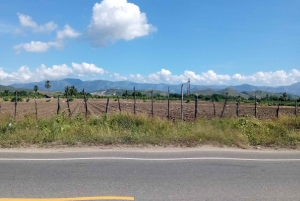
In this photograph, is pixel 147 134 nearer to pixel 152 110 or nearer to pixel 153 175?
pixel 153 175

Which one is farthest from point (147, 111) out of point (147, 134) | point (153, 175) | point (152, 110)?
point (153, 175)

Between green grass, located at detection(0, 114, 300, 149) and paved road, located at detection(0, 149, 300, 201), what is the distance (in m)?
1.36

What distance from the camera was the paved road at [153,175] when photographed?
472 centimetres

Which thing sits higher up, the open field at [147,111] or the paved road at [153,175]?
the paved road at [153,175]

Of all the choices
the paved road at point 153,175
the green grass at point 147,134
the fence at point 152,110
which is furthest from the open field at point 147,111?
the paved road at point 153,175

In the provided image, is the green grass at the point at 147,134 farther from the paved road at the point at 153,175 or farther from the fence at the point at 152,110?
the fence at the point at 152,110

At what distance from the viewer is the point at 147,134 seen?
10.4 m

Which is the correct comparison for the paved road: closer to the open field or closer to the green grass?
the green grass

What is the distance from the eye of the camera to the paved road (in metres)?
4.72

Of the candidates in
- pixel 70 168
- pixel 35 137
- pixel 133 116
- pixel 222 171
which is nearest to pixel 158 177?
pixel 222 171

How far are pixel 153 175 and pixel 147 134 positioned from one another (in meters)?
4.75

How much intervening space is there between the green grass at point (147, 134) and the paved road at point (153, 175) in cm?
136

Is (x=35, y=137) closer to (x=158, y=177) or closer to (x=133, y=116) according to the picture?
(x=133, y=116)

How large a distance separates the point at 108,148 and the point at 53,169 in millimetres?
2625
